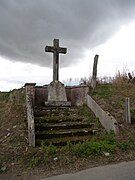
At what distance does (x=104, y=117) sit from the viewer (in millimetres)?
8055

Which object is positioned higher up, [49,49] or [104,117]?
[49,49]

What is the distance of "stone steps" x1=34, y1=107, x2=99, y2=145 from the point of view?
7164mm

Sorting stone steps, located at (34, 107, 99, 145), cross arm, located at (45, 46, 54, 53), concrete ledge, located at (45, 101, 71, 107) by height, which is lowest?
stone steps, located at (34, 107, 99, 145)

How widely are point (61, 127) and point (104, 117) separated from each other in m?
1.50

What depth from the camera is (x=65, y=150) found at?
6227 millimetres

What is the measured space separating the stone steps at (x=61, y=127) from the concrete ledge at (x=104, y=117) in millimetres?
363

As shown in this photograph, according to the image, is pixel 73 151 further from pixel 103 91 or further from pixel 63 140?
pixel 103 91

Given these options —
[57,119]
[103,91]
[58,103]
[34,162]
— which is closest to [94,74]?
[103,91]

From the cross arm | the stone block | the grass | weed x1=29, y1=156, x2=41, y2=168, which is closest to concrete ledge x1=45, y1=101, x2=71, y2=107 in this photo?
the stone block

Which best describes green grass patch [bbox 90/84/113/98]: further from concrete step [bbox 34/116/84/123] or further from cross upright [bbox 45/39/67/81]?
cross upright [bbox 45/39/67/81]

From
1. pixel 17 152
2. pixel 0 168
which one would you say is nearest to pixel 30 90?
pixel 17 152

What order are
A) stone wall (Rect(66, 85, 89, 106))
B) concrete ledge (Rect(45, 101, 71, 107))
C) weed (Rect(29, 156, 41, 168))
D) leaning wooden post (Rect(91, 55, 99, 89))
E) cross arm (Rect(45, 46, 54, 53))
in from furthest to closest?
cross arm (Rect(45, 46, 54, 53)) < leaning wooden post (Rect(91, 55, 99, 89)) < stone wall (Rect(66, 85, 89, 106)) < concrete ledge (Rect(45, 101, 71, 107)) < weed (Rect(29, 156, 41, 168))

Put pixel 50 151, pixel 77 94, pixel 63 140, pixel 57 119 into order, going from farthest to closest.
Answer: pixel 77 94 < pixel 57 119 < pixel 63 140 < pixel 50 151

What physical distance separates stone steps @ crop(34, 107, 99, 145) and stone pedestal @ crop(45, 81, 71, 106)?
43.3 inches
